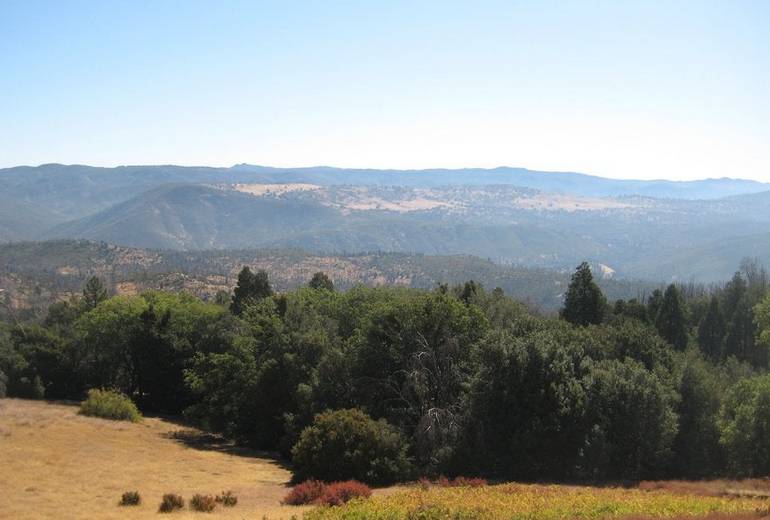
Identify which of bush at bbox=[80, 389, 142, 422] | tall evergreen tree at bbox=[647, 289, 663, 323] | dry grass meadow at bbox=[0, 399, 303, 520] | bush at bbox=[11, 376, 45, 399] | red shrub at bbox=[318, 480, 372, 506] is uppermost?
tall evergreen tree at bbox=[647, 289, 663, 323]

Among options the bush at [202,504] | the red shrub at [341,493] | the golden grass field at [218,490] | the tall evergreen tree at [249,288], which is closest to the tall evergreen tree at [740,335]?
the tall evergreen tree at [249,288]

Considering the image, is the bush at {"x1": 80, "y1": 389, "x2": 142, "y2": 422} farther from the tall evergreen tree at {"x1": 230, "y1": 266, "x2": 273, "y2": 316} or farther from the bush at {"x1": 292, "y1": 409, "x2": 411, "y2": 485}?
the tall evergreen tree at {"x1": 230, "y1": 266, "x2": 273, "y2": 316}

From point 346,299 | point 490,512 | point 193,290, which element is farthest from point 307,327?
point 193,290

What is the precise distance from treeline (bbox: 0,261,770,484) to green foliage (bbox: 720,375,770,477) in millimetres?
72

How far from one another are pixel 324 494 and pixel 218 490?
566 centimetres

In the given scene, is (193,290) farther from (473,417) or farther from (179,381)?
(473,417)

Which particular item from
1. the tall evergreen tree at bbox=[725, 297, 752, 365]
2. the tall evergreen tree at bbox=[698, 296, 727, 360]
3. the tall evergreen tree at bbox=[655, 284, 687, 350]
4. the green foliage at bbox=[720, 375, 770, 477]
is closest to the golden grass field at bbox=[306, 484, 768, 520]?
the green foliage at bbox=[720, 375, 770, 477]

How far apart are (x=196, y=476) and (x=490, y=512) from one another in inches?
662

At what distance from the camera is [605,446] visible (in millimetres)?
32219

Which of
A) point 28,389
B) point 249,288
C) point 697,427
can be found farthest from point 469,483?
point 249,288

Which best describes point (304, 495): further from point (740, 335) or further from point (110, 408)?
point (740, 335)

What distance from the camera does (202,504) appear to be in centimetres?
2500

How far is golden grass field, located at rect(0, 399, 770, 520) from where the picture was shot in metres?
21.3

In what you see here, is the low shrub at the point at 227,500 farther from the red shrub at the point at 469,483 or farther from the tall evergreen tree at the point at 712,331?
the tall evergreen tree at the point at 712,331
